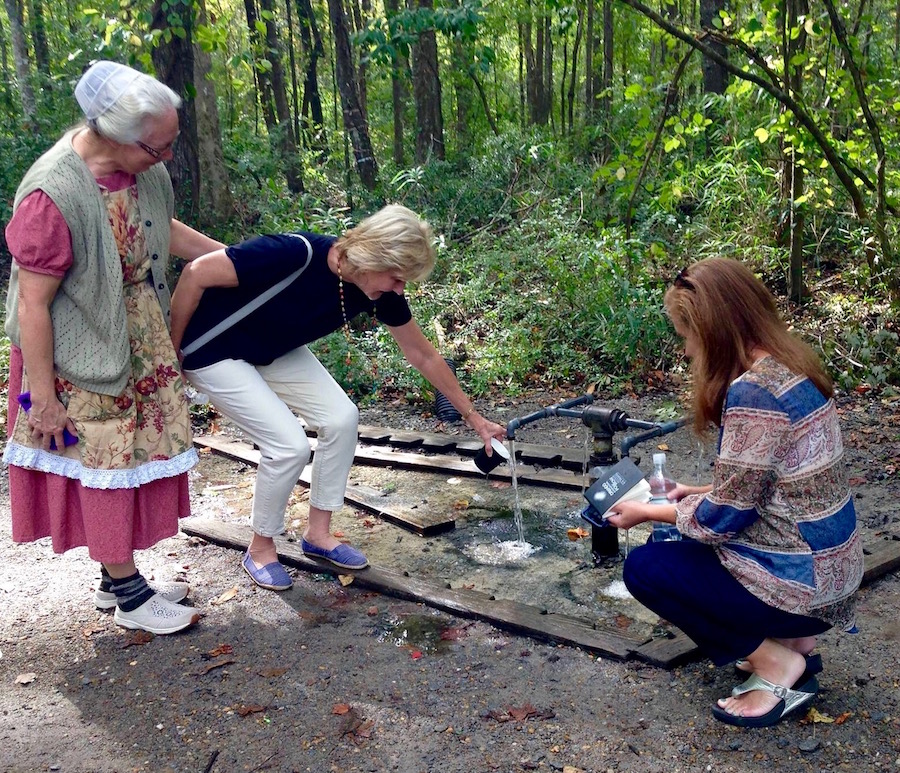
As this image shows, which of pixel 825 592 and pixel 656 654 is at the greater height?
pixel 825 592

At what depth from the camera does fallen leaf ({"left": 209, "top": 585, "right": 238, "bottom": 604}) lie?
4059mm

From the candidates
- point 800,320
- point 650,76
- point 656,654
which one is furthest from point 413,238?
point 800,320

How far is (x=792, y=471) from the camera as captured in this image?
2.69 metres

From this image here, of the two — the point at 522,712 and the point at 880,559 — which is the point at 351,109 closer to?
the point at 880,559

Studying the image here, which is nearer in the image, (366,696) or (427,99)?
(366,696)

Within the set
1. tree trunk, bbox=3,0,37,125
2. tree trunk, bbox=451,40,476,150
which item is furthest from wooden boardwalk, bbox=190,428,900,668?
tree trunk, bbox=451,40,476,150

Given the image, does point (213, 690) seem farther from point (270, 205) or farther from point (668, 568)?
point (270, 205)

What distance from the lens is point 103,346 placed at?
10.9ft

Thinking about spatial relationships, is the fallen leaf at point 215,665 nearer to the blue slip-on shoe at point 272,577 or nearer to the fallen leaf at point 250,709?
the fallen leaf at point 250,709

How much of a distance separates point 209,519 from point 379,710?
213cm

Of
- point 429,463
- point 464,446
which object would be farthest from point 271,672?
point 464,446

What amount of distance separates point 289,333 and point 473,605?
4.64ft

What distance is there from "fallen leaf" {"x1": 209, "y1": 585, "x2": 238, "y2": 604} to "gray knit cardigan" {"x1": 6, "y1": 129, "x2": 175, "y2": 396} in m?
1.19

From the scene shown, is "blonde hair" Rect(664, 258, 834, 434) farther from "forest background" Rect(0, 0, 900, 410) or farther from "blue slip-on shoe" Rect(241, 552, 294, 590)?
"forest background" Rect(0, 0, 900, 410)
